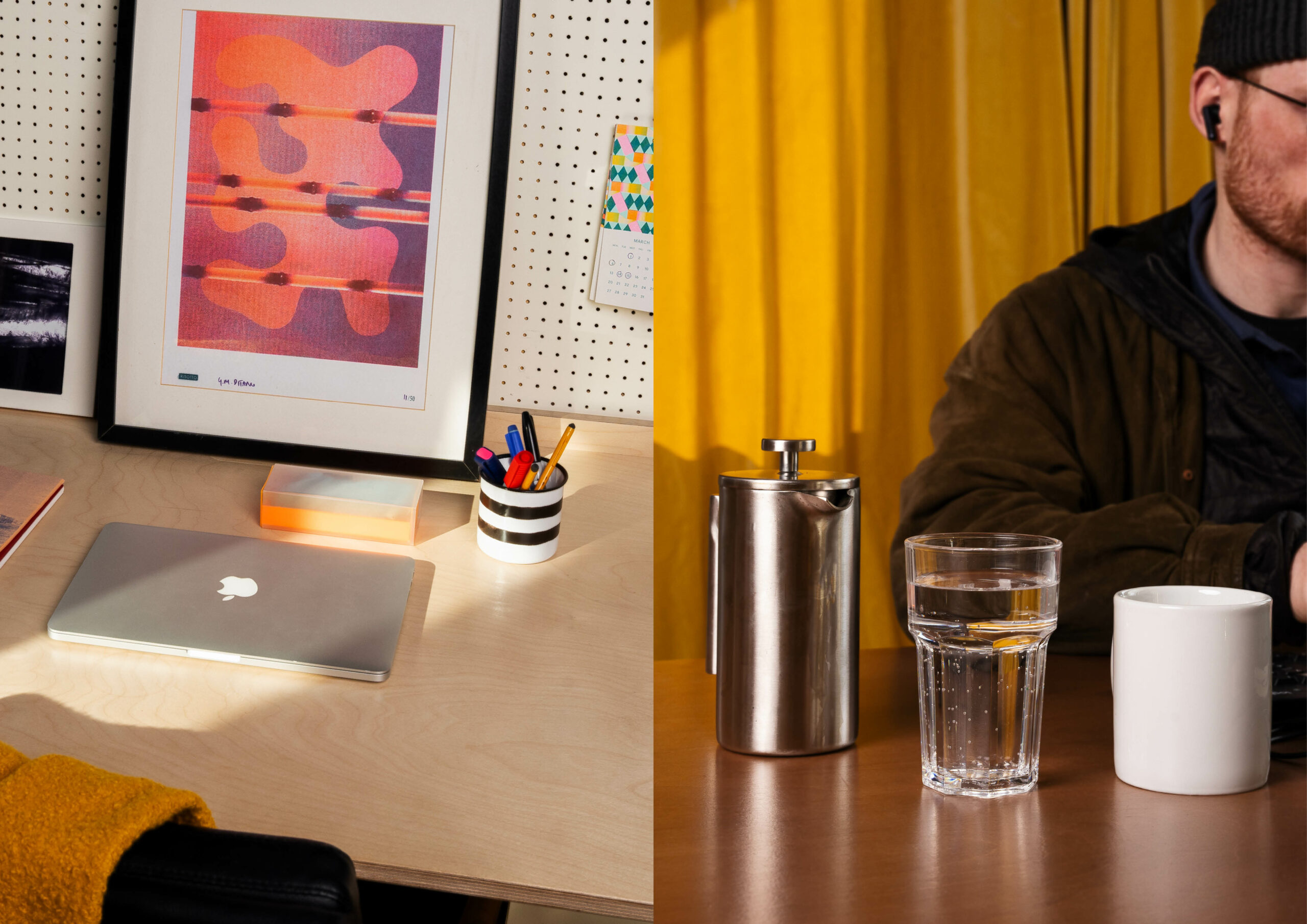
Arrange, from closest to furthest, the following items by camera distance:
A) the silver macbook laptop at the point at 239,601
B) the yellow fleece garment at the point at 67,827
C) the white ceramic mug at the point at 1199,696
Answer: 1. the yellow fleece garment at the point at 67,827
2. the white ceramic mug at the point at 1199,696
3. the silver macbook laptop at the point at 239,601

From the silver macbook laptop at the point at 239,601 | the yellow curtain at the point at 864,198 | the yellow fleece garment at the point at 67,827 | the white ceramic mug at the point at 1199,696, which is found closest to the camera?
the yellow fleece garment at the point at 67,827

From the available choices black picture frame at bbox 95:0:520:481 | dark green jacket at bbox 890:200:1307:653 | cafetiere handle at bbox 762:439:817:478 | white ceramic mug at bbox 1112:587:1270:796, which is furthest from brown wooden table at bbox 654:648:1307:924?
dark green jacket at bbox 890:200:1307:653

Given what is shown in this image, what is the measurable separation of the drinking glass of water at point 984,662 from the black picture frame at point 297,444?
500 millimetres

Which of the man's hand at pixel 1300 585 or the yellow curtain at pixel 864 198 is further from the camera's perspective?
the yellow curtain at pixel 864 198

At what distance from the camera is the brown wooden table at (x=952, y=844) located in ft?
1.43

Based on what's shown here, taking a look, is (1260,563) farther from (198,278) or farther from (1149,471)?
(198,278)

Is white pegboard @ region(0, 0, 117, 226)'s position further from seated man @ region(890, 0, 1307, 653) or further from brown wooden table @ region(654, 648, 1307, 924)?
seated man @ region(890, 0, 1307, 653)

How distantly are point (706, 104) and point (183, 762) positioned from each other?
1.46 metres

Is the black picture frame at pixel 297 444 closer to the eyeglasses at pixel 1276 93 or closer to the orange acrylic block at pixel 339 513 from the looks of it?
the orange acrylic block at pixel 339 513

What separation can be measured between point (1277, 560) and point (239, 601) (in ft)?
3.36

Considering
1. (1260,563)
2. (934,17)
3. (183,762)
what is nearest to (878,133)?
(934,17)

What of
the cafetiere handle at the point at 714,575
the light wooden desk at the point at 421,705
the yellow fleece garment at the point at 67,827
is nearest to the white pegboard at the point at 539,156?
the light wooden desk at the point at 421,705

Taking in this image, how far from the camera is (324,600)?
0.78 m

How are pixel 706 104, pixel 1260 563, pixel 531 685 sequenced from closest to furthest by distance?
pixel 531 685
pixel 1260 563
pixel 706 104
